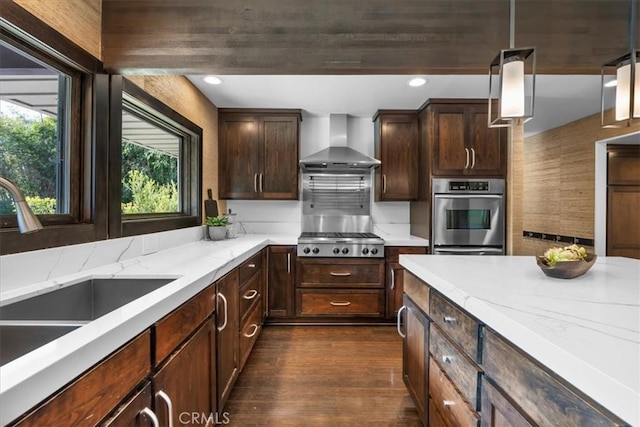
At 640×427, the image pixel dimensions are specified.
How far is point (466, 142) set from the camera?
3.15 m

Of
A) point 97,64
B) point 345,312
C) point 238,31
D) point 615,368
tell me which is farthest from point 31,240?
point 345,312

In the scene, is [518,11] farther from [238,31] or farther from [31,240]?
[31,240]

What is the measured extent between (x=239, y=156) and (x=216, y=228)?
1032 mm

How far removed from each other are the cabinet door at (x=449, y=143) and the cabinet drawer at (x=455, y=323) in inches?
80.9

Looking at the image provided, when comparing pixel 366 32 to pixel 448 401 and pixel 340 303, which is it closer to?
pixel 448 401

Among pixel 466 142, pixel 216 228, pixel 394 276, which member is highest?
pixel 466 142

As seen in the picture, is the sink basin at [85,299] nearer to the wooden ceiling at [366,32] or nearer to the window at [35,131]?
the window at [35,131]

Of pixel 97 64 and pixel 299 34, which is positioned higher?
pixel 299 34

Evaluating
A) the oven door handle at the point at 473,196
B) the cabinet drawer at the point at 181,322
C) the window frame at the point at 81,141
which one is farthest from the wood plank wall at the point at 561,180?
the window frame at the point at 81,141

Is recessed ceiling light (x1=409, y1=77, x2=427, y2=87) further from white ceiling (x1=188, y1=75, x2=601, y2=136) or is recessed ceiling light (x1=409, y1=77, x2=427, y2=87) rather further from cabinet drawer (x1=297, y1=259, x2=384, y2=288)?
cabinet drawer (x1=297, y1=259, x2=384, y2=288)

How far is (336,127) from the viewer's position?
12.0 ft

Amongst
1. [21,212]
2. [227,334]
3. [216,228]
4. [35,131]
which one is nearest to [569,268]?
[227,334]

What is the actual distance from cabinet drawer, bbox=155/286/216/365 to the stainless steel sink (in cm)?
18

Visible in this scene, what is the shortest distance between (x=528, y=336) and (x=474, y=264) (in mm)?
916
